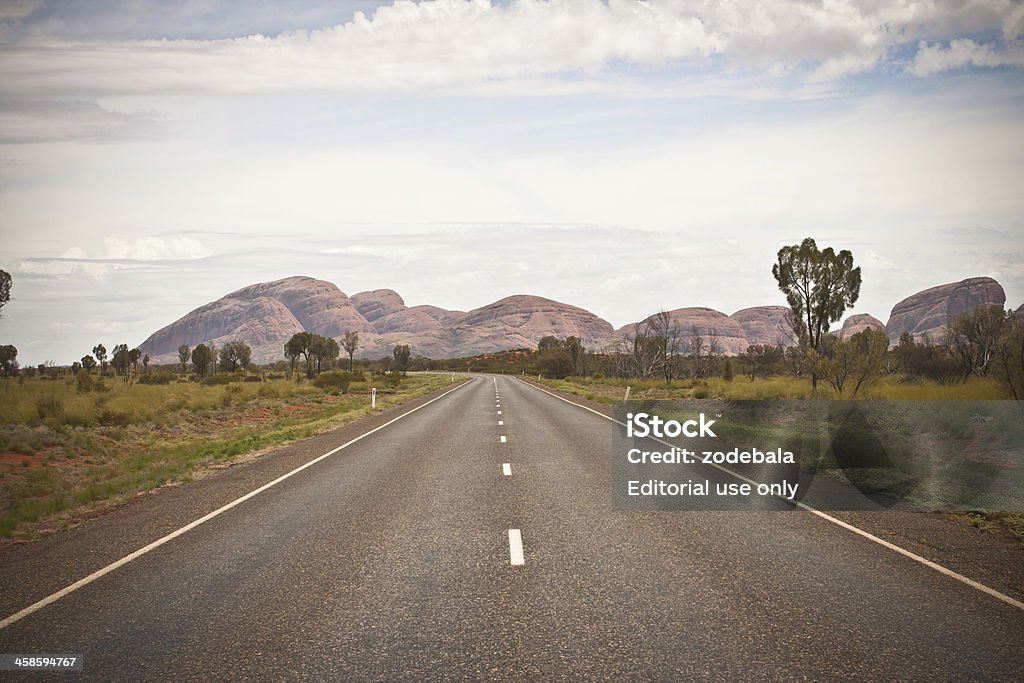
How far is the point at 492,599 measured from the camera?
6.44 meters

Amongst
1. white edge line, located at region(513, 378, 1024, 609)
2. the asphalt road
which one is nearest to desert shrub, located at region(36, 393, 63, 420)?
the asphalt road

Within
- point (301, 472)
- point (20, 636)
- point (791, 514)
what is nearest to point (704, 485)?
point (791, 514)

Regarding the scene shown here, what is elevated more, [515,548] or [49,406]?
[49,406]

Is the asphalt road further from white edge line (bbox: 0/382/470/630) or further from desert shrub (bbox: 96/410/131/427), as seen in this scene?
desert shrub (bbox: 96/410/131/427)

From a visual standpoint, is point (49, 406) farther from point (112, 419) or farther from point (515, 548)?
point (515, 548)

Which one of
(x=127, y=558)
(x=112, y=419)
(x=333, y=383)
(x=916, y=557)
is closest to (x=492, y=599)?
(x=127, y=558)

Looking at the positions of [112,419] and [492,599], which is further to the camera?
[112,419]

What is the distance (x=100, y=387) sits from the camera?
4181 centimetres

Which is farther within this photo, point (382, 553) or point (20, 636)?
point (382, 553)

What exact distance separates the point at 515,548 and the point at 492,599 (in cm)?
191

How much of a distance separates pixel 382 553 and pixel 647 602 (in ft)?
10.1

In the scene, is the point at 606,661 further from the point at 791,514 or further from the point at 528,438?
the point at 528,438

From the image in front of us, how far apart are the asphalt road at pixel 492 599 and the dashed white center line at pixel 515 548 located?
0.26ft

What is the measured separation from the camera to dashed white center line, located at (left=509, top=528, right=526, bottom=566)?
25.4ft
